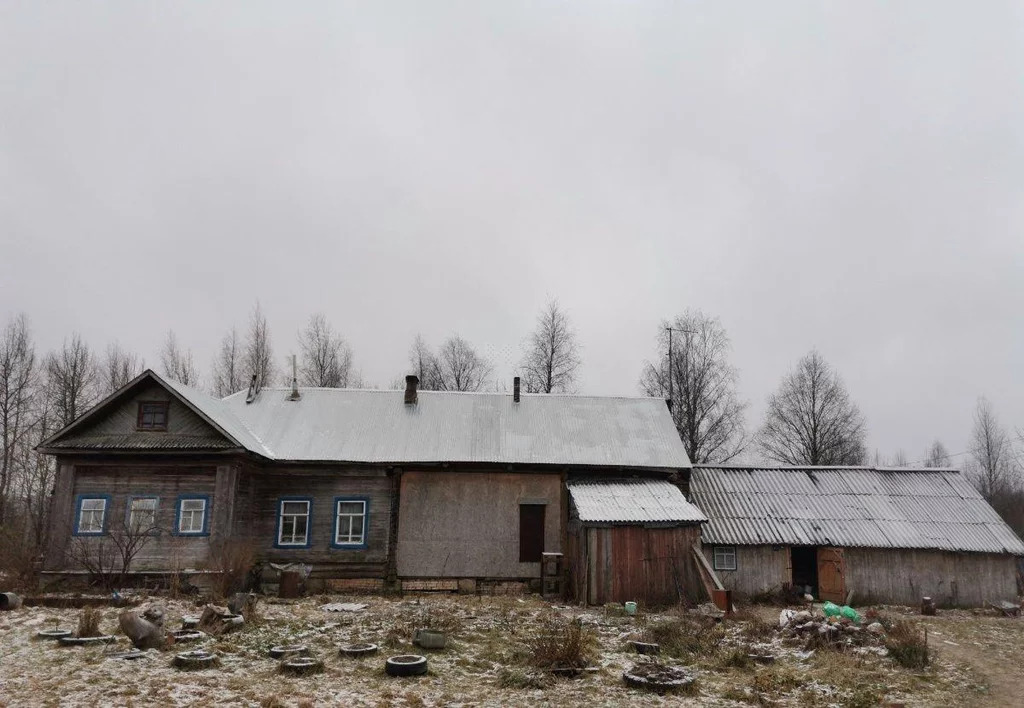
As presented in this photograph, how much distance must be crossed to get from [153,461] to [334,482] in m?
4.81

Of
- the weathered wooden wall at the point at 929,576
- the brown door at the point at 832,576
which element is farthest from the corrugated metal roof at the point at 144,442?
the weathered wooden wall at the point at 929,576

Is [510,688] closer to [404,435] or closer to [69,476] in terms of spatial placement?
[404,435]

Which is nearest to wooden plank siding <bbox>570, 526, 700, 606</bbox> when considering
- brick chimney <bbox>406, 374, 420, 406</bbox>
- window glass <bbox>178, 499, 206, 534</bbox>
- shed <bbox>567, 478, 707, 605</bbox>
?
shed <bbox>567, 478, 707, 605</bbox>

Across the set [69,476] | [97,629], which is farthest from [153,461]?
[97,629]

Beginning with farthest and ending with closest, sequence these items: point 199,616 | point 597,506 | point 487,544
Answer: point 487,544 < point 597,506 < point 199,616

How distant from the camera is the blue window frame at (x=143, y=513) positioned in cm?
1973

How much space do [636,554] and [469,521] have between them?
16.9 feet

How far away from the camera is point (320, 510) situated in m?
21.7

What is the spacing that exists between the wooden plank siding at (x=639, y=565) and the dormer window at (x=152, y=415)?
38.0 feet

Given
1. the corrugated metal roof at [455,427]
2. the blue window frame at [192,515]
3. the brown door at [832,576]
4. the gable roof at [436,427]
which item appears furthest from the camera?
the corrugated metal roof at [455,427]

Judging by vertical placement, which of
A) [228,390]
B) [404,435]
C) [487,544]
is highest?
[228,390]

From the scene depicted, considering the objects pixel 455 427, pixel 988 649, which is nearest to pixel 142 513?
pixel 455 427

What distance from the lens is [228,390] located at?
44.1 meters

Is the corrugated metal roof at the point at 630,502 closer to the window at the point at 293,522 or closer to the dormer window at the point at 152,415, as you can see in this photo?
the window at the point at 293,522
